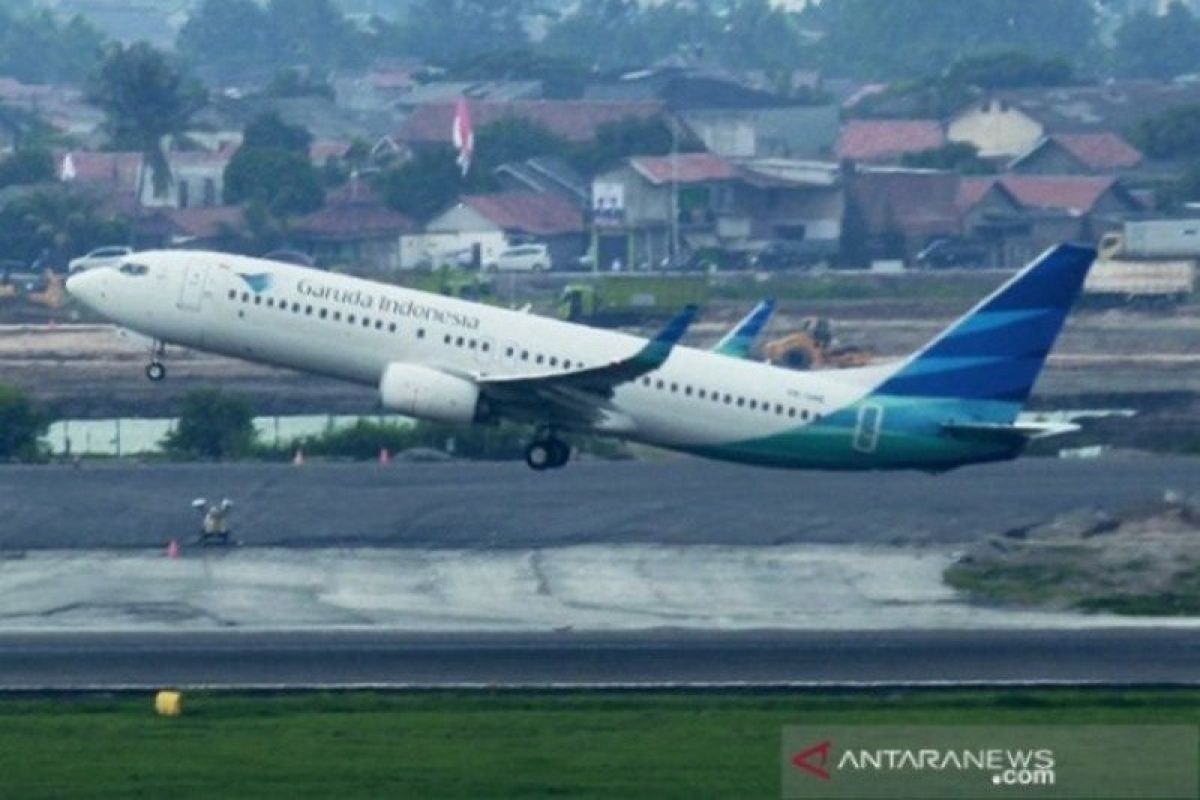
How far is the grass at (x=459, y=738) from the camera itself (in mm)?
44219

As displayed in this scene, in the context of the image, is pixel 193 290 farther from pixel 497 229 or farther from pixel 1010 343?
pixel 497 229

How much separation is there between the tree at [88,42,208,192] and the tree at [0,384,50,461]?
8738cm

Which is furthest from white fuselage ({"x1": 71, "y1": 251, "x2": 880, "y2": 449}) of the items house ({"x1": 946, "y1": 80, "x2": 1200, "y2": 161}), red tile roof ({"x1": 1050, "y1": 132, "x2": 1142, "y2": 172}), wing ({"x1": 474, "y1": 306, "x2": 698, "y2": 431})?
house ({"x1": 946, "y1": 80, "x2": 1200, "y2": 161})

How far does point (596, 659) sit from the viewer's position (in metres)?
55.2

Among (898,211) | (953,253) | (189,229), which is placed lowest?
(953,253)

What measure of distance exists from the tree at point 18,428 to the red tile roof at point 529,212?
72076mm

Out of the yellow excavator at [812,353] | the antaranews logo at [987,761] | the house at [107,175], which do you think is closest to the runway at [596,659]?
the antaranews logo at [987,761]

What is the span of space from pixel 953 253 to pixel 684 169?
14401 mm

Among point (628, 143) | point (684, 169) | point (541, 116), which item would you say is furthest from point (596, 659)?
point (541, 116)

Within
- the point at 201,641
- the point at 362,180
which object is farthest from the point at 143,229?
the point at 201,641

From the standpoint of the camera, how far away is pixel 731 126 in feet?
643

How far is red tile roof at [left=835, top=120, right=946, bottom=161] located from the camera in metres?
190

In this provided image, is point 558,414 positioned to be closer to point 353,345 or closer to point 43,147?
point 353,345

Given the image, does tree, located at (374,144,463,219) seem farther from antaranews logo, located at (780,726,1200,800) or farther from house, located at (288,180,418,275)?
antaranews logo, located at (780,726,1200,800)
